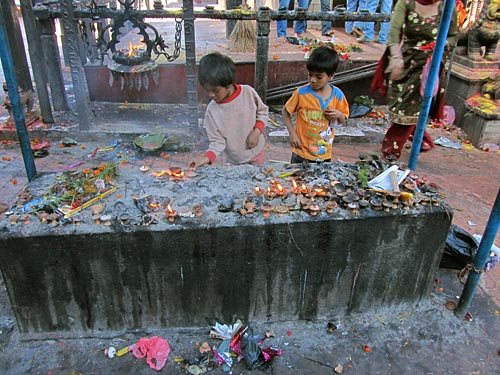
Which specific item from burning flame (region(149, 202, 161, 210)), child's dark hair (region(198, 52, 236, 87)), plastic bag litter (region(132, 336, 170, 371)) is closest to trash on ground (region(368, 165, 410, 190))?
child's dark hair (region(198, 52, 236, 87))

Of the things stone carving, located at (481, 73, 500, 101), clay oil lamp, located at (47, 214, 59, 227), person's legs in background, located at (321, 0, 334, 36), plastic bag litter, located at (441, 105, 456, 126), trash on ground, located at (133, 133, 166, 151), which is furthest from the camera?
person's legs in background, located at (321, 0, 334, 36)

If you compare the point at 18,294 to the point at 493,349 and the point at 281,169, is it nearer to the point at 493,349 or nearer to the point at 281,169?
the point at 281,169

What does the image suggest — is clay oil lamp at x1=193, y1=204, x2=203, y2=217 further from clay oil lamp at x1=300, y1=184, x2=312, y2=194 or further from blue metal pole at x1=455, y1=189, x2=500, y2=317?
blue metal pole at x1=455, y1=189, x2=500, y2=317

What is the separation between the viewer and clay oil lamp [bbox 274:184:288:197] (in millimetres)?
2604

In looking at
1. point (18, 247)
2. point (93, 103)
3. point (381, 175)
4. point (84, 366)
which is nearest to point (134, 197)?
point (18, 247)

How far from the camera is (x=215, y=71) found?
9.28 feet

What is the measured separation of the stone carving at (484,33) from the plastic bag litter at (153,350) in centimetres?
594

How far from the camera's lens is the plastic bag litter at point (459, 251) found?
3113 mm

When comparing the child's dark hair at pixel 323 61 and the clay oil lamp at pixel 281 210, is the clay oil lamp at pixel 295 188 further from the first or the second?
the child's dark hair at pixel 323 61

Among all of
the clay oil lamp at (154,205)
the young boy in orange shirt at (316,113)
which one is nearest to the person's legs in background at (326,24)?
the young boy in orange shirt at (316,113)

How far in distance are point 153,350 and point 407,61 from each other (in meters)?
3.80

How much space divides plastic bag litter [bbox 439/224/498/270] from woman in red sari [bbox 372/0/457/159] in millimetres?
1814

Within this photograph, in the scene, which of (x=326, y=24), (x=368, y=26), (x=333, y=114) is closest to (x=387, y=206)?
(x=333, y=114)

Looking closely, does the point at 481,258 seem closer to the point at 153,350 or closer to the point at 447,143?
the point at 153,350
